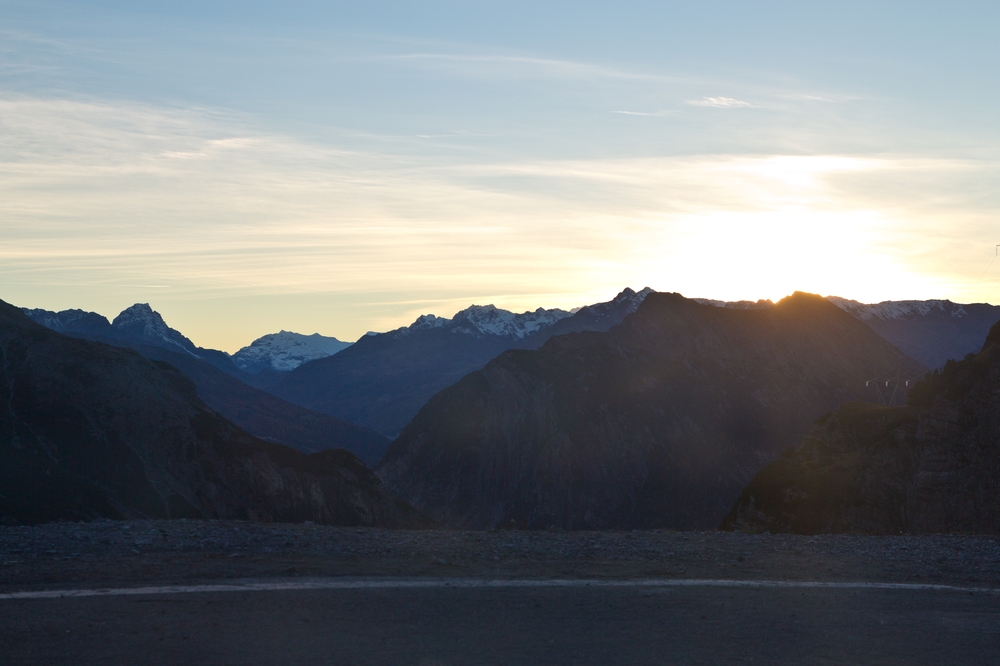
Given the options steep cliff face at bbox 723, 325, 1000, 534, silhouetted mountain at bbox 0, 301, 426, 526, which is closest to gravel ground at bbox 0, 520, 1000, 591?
steep cliff face at bbox 723, 325, 1000, 534

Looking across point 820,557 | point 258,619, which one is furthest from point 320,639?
point 820,557

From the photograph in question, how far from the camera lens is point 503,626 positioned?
1307 centimetres

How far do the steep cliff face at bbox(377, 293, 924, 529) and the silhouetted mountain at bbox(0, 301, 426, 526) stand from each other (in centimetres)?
4695

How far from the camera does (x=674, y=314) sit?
184375 mm

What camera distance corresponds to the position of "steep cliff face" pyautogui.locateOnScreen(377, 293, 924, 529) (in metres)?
138

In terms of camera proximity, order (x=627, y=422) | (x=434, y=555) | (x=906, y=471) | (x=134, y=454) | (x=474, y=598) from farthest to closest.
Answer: (x=627, y=422) → (x=134, y=454) → (x=906, y=471) → (x=434, y=555) → (x=474, y=598)

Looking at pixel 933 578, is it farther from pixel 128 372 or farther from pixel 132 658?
pixel 128 372

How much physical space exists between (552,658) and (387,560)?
6937 mm

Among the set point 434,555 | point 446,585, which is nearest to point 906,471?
point 434,555

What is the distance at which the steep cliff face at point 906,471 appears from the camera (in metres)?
55.8

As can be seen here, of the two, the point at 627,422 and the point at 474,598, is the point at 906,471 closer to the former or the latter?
the point at 474,598

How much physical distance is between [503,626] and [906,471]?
185 ft

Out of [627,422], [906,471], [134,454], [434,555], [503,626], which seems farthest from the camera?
[627,422]

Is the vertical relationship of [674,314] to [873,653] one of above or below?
above
